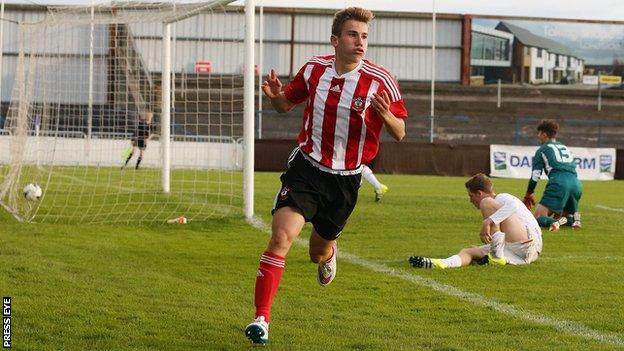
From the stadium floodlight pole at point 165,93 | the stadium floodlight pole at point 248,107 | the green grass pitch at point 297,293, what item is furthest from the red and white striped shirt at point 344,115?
the stadium floodlight pole at point 165,93

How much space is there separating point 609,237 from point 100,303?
852 centimetres

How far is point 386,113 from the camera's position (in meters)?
6.88

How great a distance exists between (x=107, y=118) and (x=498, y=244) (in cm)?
1531

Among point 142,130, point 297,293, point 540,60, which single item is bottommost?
point 297,293

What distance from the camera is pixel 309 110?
738 centimetres

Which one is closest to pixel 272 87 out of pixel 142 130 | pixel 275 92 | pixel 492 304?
pixel 275 92

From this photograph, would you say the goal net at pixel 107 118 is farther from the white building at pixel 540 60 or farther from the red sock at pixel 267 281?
the white building at pixel 540 60

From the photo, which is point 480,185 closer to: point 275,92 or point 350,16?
point 275,92

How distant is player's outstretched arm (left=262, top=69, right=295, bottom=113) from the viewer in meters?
7.36

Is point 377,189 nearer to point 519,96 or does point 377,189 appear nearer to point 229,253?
point 229,253

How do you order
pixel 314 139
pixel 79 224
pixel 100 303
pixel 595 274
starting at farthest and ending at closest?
pixel 79 224 → pixel 595 274 → pixel 100 303 → pixel 314 139

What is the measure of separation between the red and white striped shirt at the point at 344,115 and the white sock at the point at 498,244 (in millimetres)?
3747

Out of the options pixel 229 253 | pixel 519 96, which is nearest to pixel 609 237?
pixel 229 253

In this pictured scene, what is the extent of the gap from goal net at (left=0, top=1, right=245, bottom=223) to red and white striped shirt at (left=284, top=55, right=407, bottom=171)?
25.5ft
